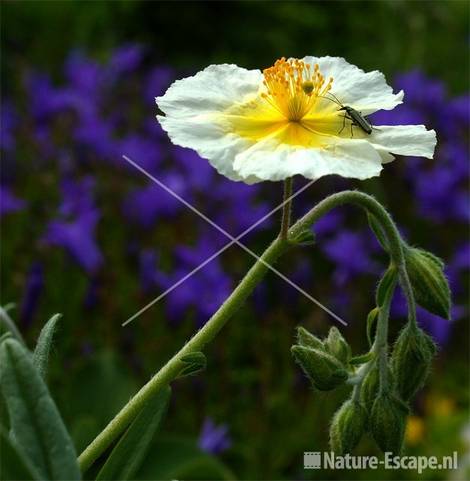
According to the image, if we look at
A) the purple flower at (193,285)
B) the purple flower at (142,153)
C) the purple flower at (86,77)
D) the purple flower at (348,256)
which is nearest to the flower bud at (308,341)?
the purple flower at (193,285)

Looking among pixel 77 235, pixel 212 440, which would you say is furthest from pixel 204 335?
pixel 77 235

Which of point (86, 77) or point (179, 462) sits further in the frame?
point (86, 77)

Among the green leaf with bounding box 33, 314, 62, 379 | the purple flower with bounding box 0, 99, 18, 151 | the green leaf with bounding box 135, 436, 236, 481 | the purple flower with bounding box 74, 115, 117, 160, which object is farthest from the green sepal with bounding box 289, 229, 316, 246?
the purple flower with bounding box 0, 99, 18, 151

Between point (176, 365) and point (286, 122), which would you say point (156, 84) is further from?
point (176, 365)

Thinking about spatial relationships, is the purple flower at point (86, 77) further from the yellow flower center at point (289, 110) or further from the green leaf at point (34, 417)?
the green leaf at point (34, 417)

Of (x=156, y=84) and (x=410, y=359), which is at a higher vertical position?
(x=156, y=84)

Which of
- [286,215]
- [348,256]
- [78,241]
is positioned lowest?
[348,256]

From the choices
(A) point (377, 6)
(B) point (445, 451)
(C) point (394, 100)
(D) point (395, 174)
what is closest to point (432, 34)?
(A) point (377, 6)

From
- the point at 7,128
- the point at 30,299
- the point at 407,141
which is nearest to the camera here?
the point at 407,141
